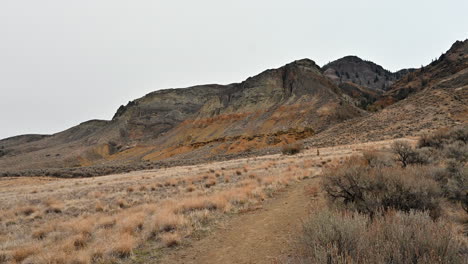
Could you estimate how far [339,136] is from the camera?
1753 inches

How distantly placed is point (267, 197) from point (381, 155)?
6.94 meters

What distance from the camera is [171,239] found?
624cm

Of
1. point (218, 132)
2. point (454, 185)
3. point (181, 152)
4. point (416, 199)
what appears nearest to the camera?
point (416, 199)

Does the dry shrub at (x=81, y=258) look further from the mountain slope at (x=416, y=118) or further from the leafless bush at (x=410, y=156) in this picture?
the mountain slope at (x=416, y=118)

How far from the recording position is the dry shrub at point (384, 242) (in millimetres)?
2938

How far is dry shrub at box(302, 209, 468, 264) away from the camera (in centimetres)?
294

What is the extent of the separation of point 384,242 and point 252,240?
3.36 m

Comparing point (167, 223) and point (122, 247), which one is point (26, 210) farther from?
point (122, 247)

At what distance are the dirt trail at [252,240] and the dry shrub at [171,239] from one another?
0.32 metres

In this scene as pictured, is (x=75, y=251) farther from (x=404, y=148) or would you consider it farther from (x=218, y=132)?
(x=218, y=132)

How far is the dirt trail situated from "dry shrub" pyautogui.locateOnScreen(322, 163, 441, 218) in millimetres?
1482

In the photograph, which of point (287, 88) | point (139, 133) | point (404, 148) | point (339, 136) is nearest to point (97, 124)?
point (139, 133)

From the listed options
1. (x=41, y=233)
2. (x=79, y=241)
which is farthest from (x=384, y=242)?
(x=41, y=233)

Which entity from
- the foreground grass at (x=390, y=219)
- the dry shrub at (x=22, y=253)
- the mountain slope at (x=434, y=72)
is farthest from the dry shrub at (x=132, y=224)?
the mountain slope at (x=434, y=72)
